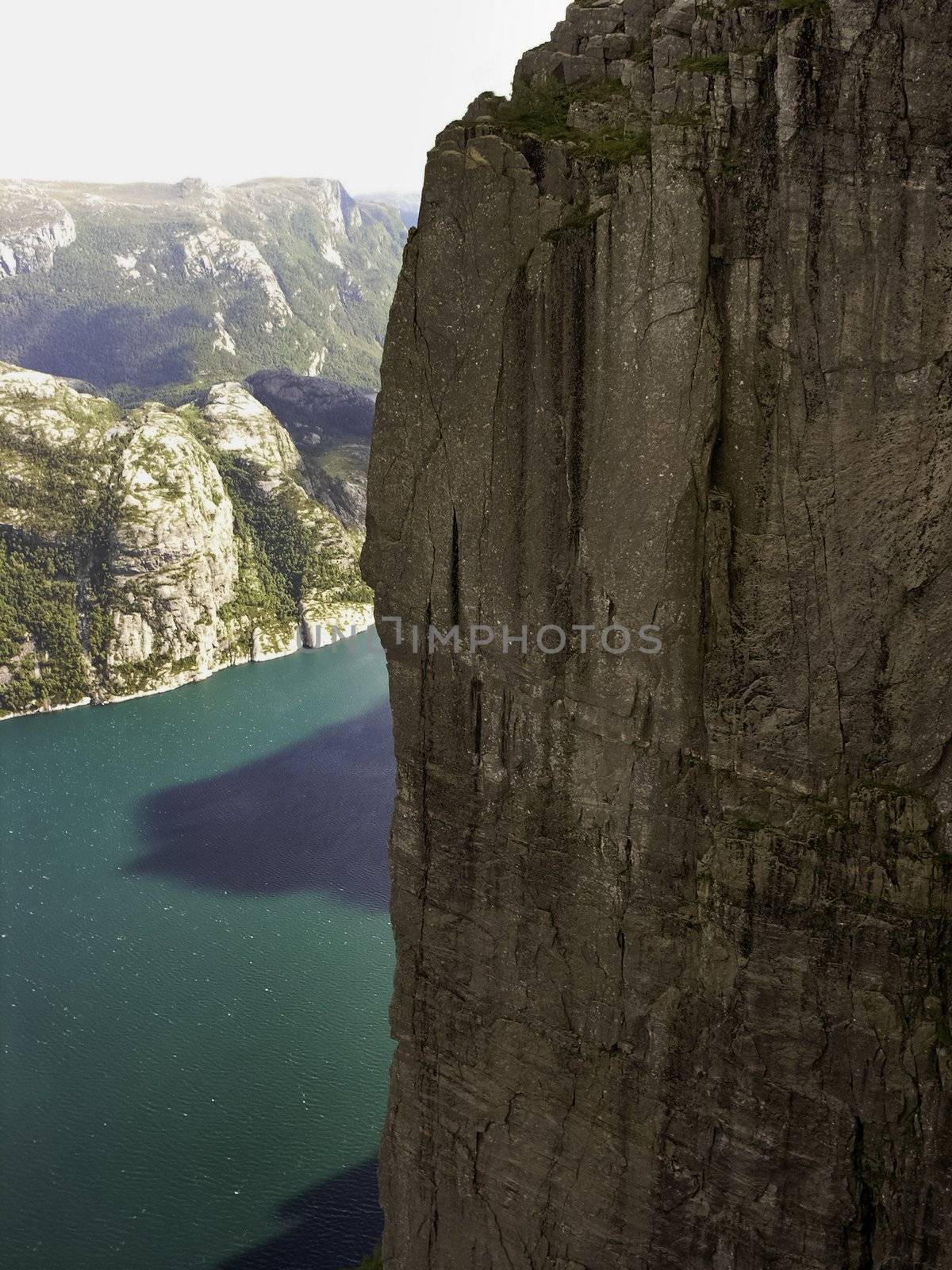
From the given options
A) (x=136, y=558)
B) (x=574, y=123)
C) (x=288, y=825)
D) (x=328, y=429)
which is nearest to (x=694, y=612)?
(x=574, y=123)

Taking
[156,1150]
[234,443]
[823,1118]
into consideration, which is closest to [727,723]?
[823,1118]

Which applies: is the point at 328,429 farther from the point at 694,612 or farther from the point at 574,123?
the point at 694,612

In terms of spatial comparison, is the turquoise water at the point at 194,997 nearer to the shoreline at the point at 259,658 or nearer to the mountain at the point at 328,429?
the shoreline at the point at 259,658

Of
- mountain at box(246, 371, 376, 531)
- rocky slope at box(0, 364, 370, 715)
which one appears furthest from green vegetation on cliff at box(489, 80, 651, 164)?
mountain at box(246, 371, 376, 531)

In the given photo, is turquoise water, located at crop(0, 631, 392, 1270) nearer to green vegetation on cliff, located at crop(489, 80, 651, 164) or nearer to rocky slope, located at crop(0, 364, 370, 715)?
rocky slope, located at crop(0, 364, 370, 715)

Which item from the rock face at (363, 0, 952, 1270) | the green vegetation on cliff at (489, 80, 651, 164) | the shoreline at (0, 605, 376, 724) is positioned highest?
the green vegetation on cliff at (489, 80, 651, 164)

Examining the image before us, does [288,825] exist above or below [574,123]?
below
